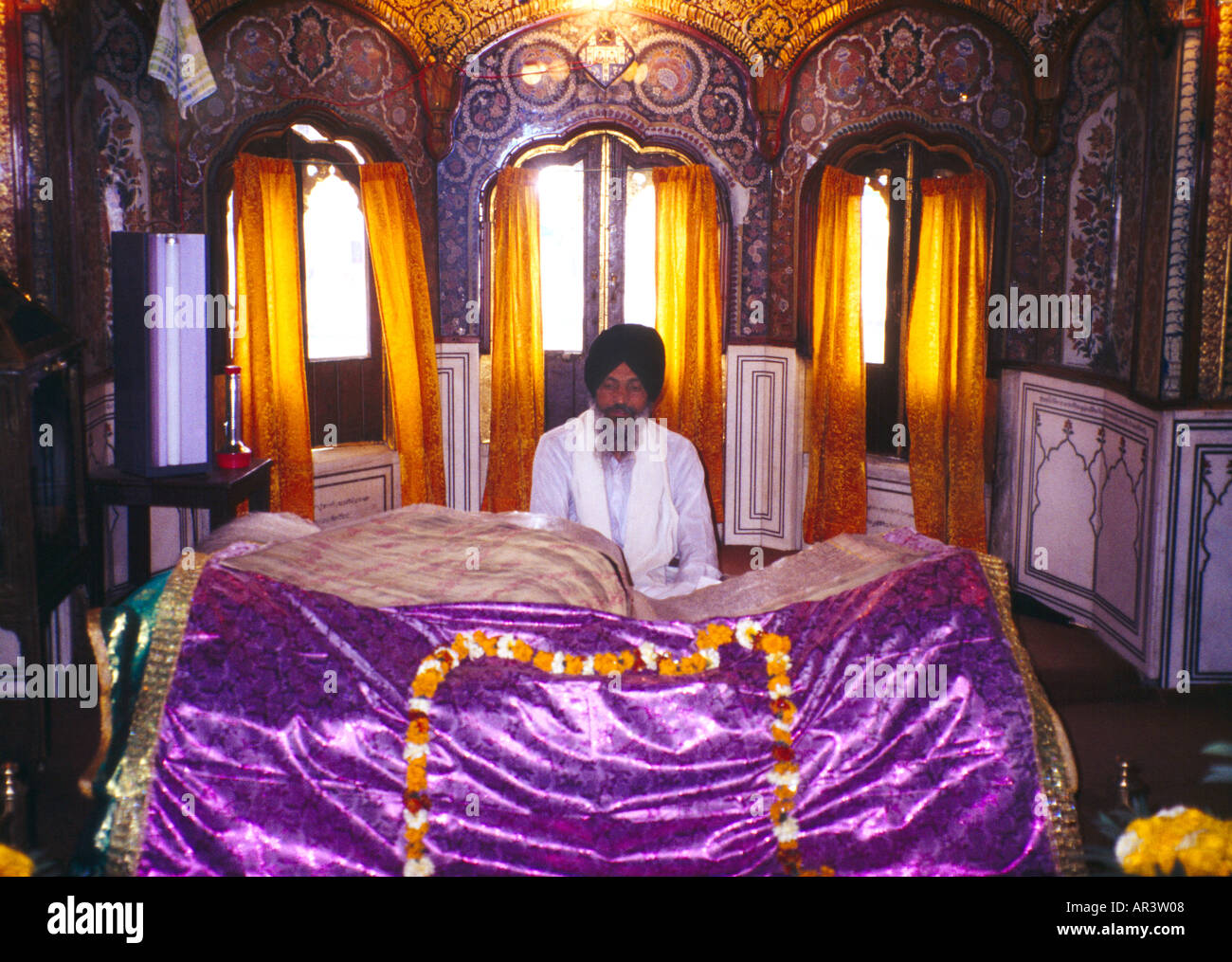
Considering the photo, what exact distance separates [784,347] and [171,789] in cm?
534

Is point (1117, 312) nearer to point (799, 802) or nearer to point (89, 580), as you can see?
point (799, 802)

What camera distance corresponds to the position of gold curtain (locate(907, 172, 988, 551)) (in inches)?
240

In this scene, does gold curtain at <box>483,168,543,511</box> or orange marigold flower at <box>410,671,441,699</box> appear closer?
orange marigold flower at <box>410,671,441,699</box>

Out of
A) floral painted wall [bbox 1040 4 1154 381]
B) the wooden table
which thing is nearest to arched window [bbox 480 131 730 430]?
floral painted wall [bbox 1040 4 1154 381]

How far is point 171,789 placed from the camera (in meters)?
2.17

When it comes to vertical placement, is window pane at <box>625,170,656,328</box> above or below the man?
above

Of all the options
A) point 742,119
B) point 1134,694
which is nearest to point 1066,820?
point 1134,694

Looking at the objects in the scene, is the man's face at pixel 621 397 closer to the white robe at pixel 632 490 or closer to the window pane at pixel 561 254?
the white robe at pixel 632 490

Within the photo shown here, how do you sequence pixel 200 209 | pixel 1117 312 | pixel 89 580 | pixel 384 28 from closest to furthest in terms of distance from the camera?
pixel 89 580 < pixel 1117 312 < pixel 200 209 < pixel 384 28

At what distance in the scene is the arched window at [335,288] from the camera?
6.32 metres

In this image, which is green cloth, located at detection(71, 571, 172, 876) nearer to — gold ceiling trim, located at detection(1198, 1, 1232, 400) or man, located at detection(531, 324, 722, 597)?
man, located at detection(531, 324, 722, 597)

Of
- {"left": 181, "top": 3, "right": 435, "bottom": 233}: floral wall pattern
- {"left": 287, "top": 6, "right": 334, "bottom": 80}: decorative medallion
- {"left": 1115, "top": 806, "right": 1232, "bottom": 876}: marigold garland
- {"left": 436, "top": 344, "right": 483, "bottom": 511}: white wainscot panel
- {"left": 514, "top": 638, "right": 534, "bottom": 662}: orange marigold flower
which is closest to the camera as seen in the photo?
{"left": 1115, "top": 806, "right": 1232, "bottom": 876}: marigold garland

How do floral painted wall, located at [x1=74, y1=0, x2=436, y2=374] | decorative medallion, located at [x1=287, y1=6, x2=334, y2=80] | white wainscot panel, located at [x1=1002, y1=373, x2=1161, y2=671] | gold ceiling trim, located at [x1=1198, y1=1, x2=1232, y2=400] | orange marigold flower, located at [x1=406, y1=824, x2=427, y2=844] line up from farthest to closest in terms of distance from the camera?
decorative medallion, located at [x1=287, y1=6, x2=334, y2=80] → floral painted wall, located at [x1=74, y1=0, x2=436, y2=374] → white wainscot panel, located at [x1=1002, y1=373, x2=1161, y2=671] → gold ceiling trim, located at [x1=1198, y1=1, x2=1232, y2=400] → orange marigold flower, located at [x1=406, y1=824, x2=427, y2=844]

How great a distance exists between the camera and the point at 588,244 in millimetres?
7059
